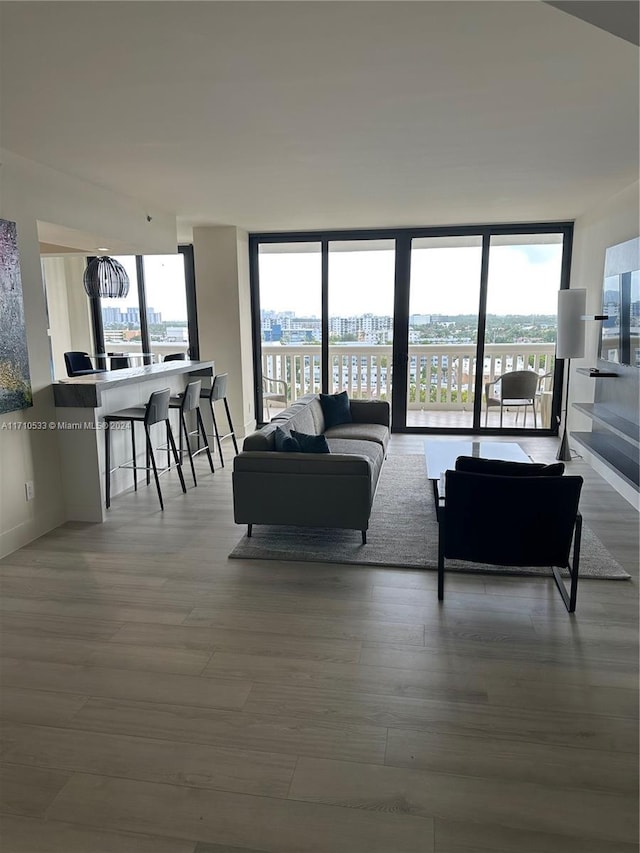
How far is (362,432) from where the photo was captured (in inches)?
202

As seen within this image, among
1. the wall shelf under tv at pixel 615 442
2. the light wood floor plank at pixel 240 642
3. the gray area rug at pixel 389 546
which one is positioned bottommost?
the light wood floor plank at pixel 240 642

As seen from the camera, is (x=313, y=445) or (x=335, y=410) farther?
(x=335, y=410)

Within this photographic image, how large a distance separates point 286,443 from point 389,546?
3.12 feet

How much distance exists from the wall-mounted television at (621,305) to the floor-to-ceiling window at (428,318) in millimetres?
1647

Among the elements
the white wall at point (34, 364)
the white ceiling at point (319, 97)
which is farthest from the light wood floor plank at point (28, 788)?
the white ceiling at point (319, 97)

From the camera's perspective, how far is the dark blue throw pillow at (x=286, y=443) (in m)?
3.70

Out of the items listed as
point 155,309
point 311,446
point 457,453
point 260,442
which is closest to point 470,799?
point 311,446

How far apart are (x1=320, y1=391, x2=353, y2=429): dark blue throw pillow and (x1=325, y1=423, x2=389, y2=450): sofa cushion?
94 mm

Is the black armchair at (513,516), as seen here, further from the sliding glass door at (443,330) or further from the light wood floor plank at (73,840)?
the sliding glass door at (443,330)

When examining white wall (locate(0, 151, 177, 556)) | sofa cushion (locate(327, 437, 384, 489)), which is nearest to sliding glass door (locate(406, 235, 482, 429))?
sofa cushion (locate(327, 437, 384, 489))

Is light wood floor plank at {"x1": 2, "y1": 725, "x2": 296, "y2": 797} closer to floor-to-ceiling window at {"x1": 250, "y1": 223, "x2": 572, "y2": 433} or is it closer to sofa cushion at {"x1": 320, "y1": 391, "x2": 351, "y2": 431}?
sofa cushion at {"x1": 320, "y1": 391, "x2": 351, "y2": 431}

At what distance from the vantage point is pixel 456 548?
2906 mm

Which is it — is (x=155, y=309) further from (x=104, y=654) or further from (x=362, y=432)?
(x=104, y=654)

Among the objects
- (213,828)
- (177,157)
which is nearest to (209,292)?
(177,157)
